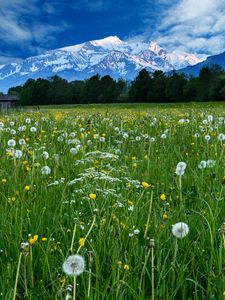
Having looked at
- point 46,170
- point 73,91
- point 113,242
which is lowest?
point 113,242

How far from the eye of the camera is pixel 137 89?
114938 mm

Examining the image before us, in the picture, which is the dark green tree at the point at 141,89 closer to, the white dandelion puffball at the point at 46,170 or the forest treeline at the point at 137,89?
the forest treeline at the point at 137,89

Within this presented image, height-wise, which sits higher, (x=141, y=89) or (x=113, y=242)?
(x=141, y=89)

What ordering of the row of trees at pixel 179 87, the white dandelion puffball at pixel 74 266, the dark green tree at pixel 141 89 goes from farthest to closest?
the dark green tree at pixel 141 89 < the row of trees at pixel 179 87 < the white dandelion puffball at pixel 74 266

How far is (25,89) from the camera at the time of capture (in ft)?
473

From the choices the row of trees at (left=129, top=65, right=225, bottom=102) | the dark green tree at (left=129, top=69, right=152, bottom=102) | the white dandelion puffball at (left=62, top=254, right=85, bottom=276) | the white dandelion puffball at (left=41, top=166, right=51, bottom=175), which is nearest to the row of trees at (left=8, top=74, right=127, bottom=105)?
the dark green tree at (left=129, top=69, right=152, bottom=102)

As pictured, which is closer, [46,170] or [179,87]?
[46,170]

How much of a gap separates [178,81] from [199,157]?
103 metres

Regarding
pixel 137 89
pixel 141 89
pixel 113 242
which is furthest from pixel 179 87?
pixel 113 242

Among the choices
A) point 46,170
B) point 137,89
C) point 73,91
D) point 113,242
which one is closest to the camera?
point 113,242

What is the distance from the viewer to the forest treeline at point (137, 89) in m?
96.5

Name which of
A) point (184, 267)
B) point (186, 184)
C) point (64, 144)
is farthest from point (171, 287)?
point (64, 144)

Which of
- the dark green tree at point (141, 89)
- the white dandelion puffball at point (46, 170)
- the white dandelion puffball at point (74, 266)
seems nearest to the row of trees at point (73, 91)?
the dark green tree at point (141, 89)

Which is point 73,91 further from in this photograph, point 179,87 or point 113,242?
point 113,242
